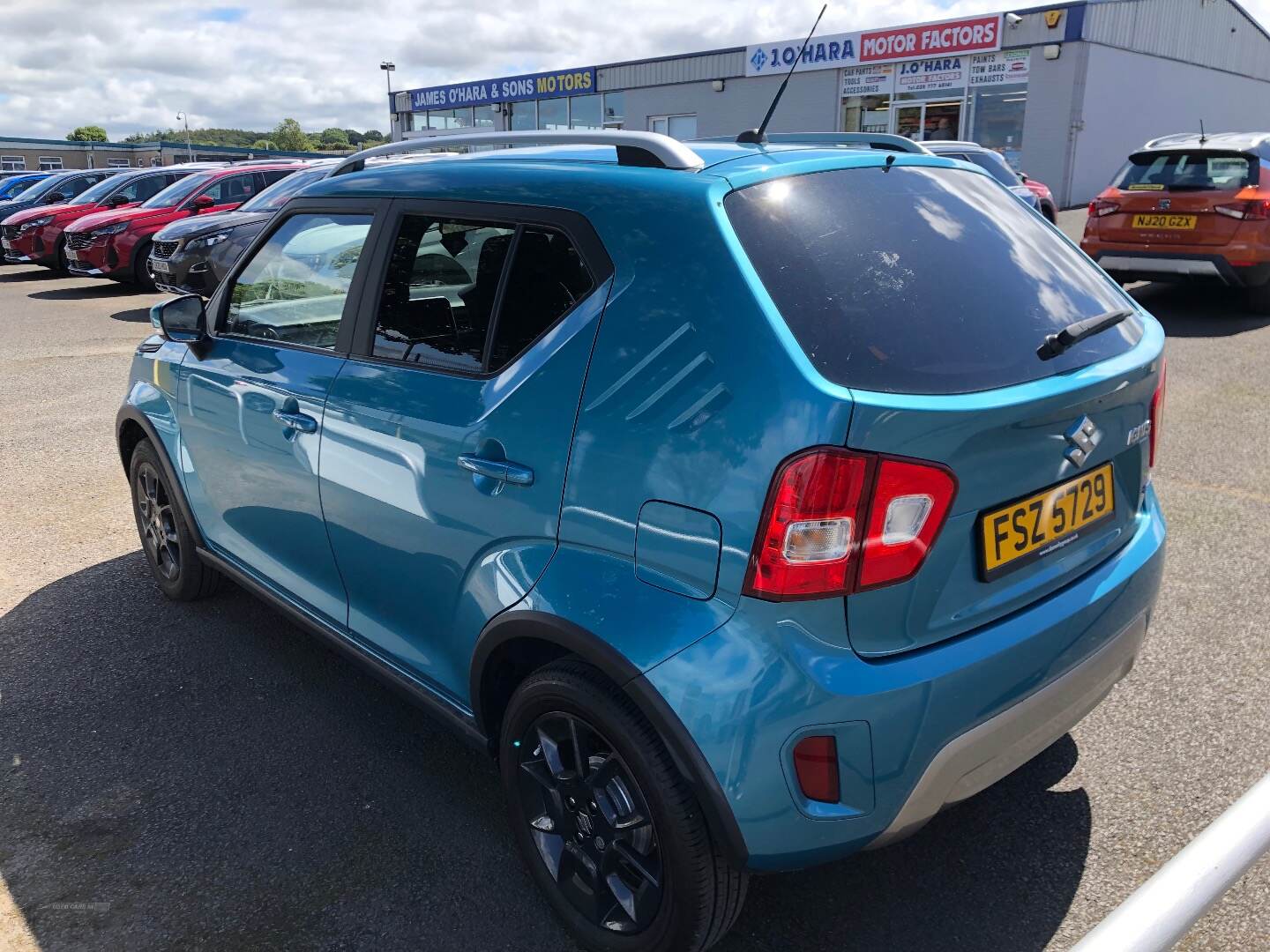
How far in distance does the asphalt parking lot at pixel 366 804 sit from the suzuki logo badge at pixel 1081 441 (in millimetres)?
1081

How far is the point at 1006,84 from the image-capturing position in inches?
981

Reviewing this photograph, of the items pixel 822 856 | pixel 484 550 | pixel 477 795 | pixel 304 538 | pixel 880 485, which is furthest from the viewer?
pixel 304 538

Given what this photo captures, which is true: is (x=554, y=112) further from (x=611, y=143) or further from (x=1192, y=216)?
(x=611, y=143)

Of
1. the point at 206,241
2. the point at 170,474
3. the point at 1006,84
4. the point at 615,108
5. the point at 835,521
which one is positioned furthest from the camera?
the point at 615,108

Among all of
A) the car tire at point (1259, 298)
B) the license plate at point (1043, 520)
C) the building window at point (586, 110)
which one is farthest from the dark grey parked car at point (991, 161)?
the building window at point (586, 110)

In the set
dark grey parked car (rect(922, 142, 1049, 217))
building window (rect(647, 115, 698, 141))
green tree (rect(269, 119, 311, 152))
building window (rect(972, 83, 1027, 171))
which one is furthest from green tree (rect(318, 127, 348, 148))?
dark grey parked car (rect(922, 142, 1049, 217))

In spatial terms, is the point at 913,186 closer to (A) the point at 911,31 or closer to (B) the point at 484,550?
(B) the point at 484,550

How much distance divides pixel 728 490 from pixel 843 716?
18.2 inches

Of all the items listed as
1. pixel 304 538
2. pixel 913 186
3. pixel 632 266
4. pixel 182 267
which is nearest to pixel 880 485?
pixel 632 266

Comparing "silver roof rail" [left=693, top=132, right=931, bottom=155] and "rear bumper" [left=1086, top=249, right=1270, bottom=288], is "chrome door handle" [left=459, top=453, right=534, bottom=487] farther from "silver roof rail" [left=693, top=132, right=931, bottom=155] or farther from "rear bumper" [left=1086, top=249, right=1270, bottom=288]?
"rear bumper" [left=1086, top=249, right=1270, bottom=288]

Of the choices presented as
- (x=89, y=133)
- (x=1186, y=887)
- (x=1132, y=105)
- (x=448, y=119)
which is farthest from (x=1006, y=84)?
(x=89, y=133)

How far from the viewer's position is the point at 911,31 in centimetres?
2577

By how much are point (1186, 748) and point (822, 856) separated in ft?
5.36

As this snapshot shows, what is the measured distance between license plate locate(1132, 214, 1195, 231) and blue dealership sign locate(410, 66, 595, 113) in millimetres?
27520
